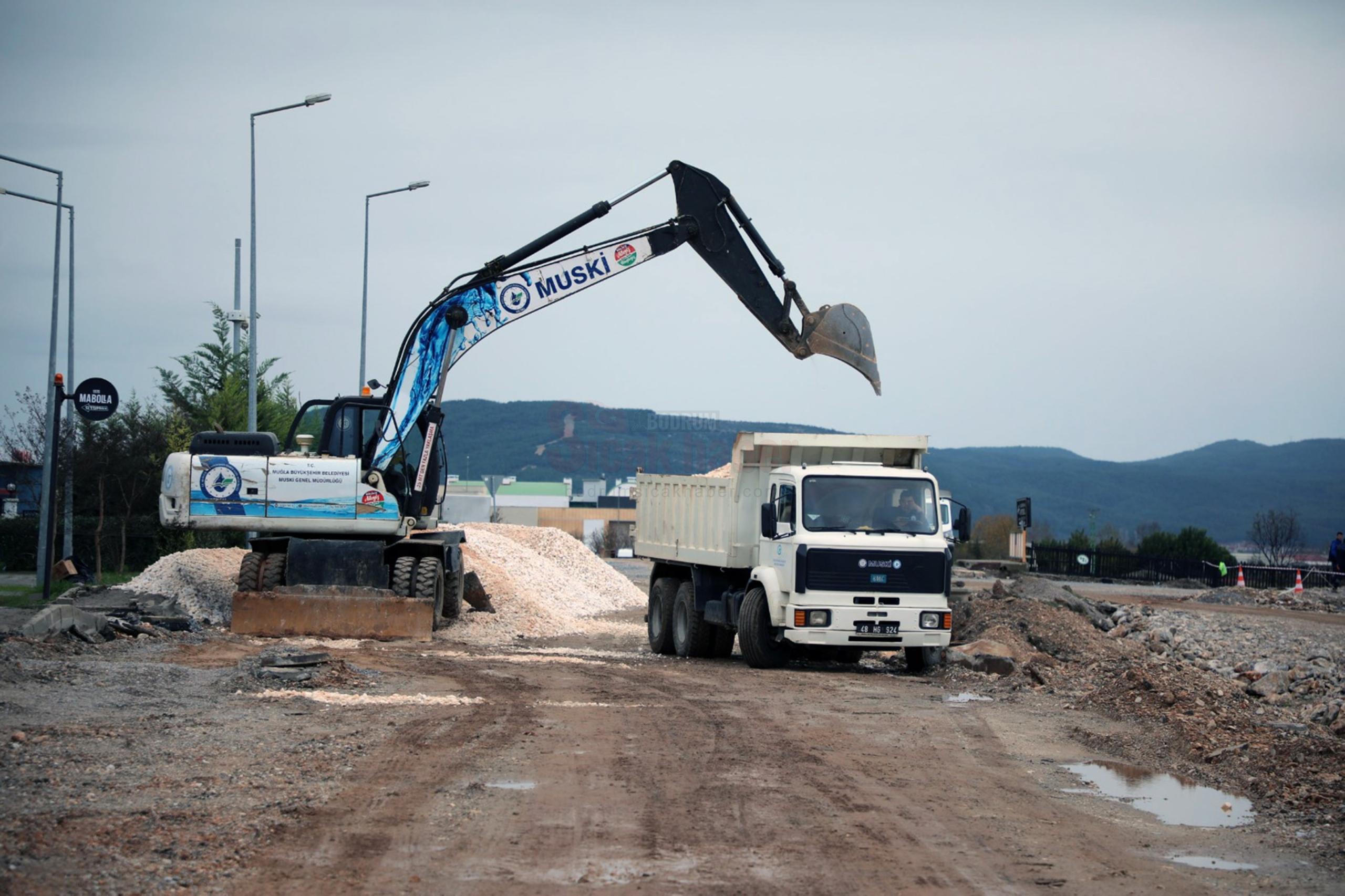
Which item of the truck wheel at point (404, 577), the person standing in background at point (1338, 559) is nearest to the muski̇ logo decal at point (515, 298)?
the truck wheel at point (404, 577)

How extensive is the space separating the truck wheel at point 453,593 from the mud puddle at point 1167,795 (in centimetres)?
1471

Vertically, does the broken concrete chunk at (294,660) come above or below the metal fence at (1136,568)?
above

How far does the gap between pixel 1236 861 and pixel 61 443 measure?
96.5ft

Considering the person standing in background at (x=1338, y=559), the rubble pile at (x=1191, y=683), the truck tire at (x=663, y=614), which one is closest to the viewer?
the rubble pile at (x=1191, y=683)

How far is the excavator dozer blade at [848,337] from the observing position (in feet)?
67.3

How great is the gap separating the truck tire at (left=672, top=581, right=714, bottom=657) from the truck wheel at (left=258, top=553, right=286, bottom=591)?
633 centimetres

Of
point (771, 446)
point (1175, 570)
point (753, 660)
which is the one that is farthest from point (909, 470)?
point (1175, 570)

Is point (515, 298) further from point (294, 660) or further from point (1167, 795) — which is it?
point (1167, 795)

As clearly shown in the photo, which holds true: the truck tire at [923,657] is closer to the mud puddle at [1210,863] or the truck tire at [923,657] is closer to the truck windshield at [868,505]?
the truck windshield at [868,505]

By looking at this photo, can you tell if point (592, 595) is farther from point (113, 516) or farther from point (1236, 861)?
point (1236, 861)

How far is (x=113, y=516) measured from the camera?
Answer: 35.8 meters

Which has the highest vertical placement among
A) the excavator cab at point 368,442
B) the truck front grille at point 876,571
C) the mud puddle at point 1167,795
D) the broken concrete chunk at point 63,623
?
the excavator cab at point 368,442

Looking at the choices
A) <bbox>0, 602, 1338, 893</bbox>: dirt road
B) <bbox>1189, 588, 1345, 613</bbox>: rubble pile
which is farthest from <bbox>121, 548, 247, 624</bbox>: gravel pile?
<bbox>1189, 588, 1345, 613</bbox>: rubble pile

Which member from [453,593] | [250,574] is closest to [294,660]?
[250,574]
